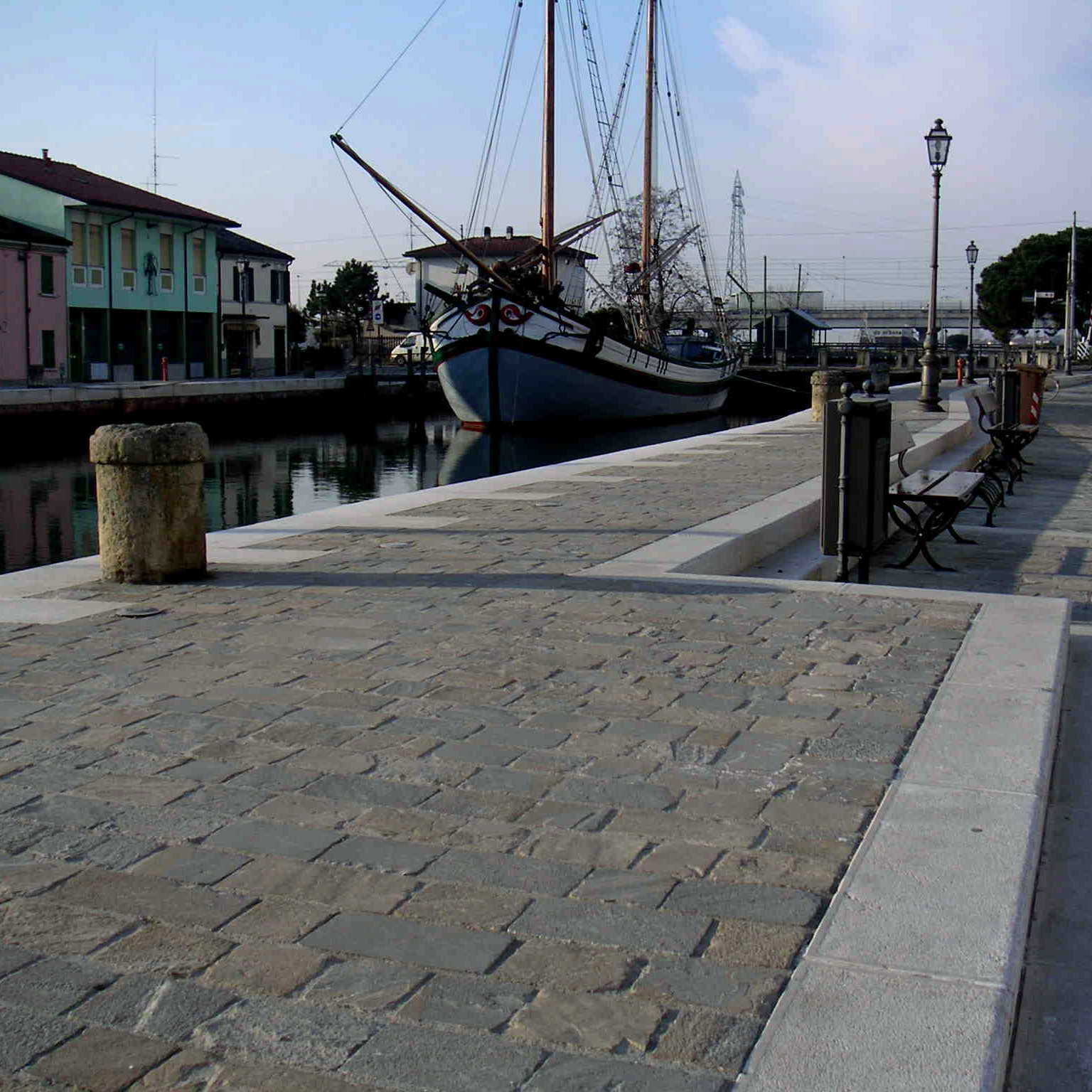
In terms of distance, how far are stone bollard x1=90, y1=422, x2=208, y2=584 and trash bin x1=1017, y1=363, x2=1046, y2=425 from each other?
1268 centimetres

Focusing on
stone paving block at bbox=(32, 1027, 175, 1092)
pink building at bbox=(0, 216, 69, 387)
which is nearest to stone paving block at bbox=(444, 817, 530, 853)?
stone paving block at bbox=(32, 1027, 175, 1092)

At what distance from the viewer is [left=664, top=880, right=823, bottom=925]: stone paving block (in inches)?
134

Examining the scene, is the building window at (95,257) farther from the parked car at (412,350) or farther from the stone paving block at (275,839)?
the stone paving block at (275,839)

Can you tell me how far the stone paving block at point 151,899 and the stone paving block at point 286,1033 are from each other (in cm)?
45

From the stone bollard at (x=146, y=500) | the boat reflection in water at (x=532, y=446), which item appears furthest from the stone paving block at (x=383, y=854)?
the boat reflection in water at (x=532, y=446)

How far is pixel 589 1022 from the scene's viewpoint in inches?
114

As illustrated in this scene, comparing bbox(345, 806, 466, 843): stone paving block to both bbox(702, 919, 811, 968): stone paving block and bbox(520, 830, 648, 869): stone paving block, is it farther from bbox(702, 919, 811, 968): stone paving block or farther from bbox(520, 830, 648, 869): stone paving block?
bbox(702, 919, 811, 968): stone paving block

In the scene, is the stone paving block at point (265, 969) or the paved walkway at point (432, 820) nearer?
the paved walkway at point (432, 820)

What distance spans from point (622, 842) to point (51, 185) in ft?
175

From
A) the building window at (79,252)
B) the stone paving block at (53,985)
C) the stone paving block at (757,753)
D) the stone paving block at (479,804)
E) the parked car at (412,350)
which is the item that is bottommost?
the stone paving block at (53,985)

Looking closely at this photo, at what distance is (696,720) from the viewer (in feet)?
16.6

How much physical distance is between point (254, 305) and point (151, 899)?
69375mm

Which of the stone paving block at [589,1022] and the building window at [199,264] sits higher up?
the building window at [199,264]

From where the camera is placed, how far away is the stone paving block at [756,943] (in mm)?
3174
